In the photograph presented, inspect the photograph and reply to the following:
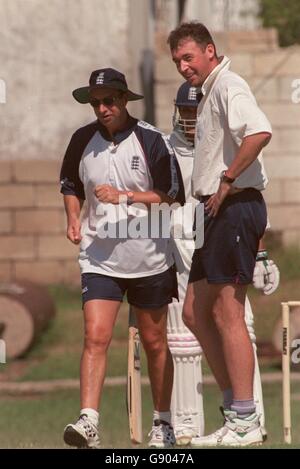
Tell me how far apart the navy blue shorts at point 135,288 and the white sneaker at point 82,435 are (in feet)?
2.33

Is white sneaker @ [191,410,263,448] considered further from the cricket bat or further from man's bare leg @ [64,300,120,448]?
the cricket bat

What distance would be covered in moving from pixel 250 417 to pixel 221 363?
41 cm

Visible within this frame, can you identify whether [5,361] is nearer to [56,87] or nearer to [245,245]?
[56,87]

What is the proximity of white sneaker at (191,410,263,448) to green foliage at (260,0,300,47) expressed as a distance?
455 inches

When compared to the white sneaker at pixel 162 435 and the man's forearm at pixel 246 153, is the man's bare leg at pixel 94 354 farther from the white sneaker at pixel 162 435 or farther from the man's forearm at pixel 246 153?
the man's forearm at pixel 246 153

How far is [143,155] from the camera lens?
379 inches

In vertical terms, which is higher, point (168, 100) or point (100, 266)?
point (168, 100)

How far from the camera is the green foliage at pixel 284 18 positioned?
20578 millimetres

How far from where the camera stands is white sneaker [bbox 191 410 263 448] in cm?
924

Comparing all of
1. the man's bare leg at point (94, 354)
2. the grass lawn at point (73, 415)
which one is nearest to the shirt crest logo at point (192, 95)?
the man's bare leg at point (94, 354)

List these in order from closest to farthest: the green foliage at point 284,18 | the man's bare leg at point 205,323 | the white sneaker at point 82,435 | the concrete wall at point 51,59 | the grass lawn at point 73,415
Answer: the white sneaker at point 82,435, the man's bare leg at point 205,323, the grass lawn at point 73,415, the concrete wall at point 51,59, the green foliage at point 284,18

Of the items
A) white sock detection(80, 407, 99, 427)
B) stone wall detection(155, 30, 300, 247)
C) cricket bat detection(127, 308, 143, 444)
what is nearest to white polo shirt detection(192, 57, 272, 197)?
cricket bat detection(127, 308, 143, 444)

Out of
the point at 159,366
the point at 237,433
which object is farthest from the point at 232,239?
the point at 159,366
